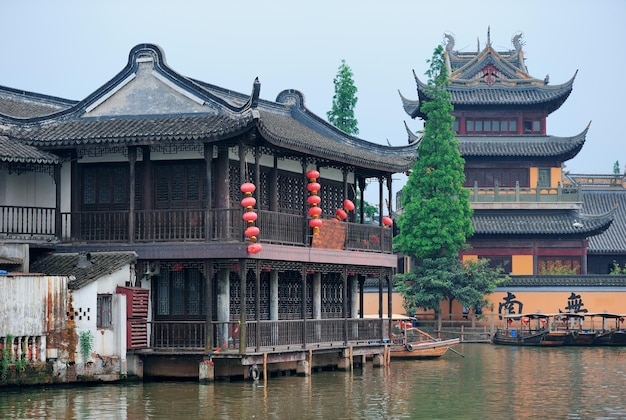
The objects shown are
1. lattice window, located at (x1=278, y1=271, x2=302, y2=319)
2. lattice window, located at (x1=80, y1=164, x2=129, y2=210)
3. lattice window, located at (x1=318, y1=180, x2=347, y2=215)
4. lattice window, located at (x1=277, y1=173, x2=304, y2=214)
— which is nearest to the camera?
lattice window, located at (x1=80, y1=164, x2=129, y2=210)

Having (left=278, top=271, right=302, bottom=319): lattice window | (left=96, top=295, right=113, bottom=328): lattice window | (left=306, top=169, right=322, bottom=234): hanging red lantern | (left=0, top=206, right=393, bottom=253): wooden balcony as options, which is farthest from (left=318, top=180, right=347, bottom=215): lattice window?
(left=96, top=295, right=113, bottom=328): lattice window

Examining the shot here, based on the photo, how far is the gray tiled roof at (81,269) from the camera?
28.7m

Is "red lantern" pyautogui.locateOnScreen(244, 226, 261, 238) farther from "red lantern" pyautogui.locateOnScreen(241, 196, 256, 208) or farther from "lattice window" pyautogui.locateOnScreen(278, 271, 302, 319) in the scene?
"lattice window" pyautogui.locateOnScreen(278, 271, 302, 319)

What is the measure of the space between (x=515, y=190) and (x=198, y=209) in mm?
34443

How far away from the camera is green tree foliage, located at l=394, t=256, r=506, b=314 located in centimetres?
5350

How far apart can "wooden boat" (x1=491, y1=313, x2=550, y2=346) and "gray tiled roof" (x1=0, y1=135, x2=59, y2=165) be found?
24.7 metres

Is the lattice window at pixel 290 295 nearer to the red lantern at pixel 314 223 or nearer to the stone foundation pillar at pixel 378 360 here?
the red lantern at pixel 314 223

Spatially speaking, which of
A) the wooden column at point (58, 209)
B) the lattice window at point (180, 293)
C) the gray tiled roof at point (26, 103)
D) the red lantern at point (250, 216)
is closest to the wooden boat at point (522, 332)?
the gray tiled roof at point (26, 103)

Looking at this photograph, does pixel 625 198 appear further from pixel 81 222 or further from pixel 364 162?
pixel 81 222

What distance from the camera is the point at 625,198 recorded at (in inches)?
2739

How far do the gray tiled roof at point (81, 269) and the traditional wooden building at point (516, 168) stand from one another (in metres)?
32.6

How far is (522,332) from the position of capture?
51.3m

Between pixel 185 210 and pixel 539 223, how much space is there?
3432 cm

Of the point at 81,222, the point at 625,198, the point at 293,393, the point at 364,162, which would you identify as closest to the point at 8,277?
the point at 81,222
